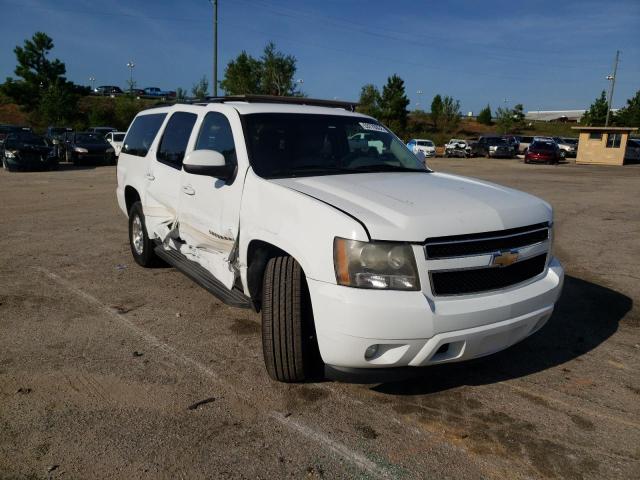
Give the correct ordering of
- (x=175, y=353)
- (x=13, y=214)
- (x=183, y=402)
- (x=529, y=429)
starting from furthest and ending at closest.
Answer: (x=13, y=214)
(x=175, y=353)
(x=183, y=402)
(x=529, y=429)

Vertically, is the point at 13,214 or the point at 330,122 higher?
the point at 330,122

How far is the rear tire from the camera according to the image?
321 centimetres

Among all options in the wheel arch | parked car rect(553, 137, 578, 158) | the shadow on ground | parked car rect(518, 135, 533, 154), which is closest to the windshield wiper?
the shadow on ground

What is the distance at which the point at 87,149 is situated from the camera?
22.9 metres

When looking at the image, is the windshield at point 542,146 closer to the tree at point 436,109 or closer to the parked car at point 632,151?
the parked car at point 632,151

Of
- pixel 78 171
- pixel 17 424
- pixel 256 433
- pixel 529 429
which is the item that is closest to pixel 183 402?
pixel 256 433

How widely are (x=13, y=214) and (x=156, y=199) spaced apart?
6.19 metres

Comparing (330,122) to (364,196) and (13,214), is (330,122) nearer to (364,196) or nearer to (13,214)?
(364,196)

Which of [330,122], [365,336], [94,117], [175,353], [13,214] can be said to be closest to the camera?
[365,336]

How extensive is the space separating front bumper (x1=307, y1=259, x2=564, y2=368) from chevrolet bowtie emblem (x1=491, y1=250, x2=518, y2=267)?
177mm

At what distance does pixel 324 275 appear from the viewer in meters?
2.95

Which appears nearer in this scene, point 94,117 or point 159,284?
point 159,284

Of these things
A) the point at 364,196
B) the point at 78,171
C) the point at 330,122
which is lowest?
the point at 78,171

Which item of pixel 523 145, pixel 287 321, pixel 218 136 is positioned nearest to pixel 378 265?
pixel 287 321
